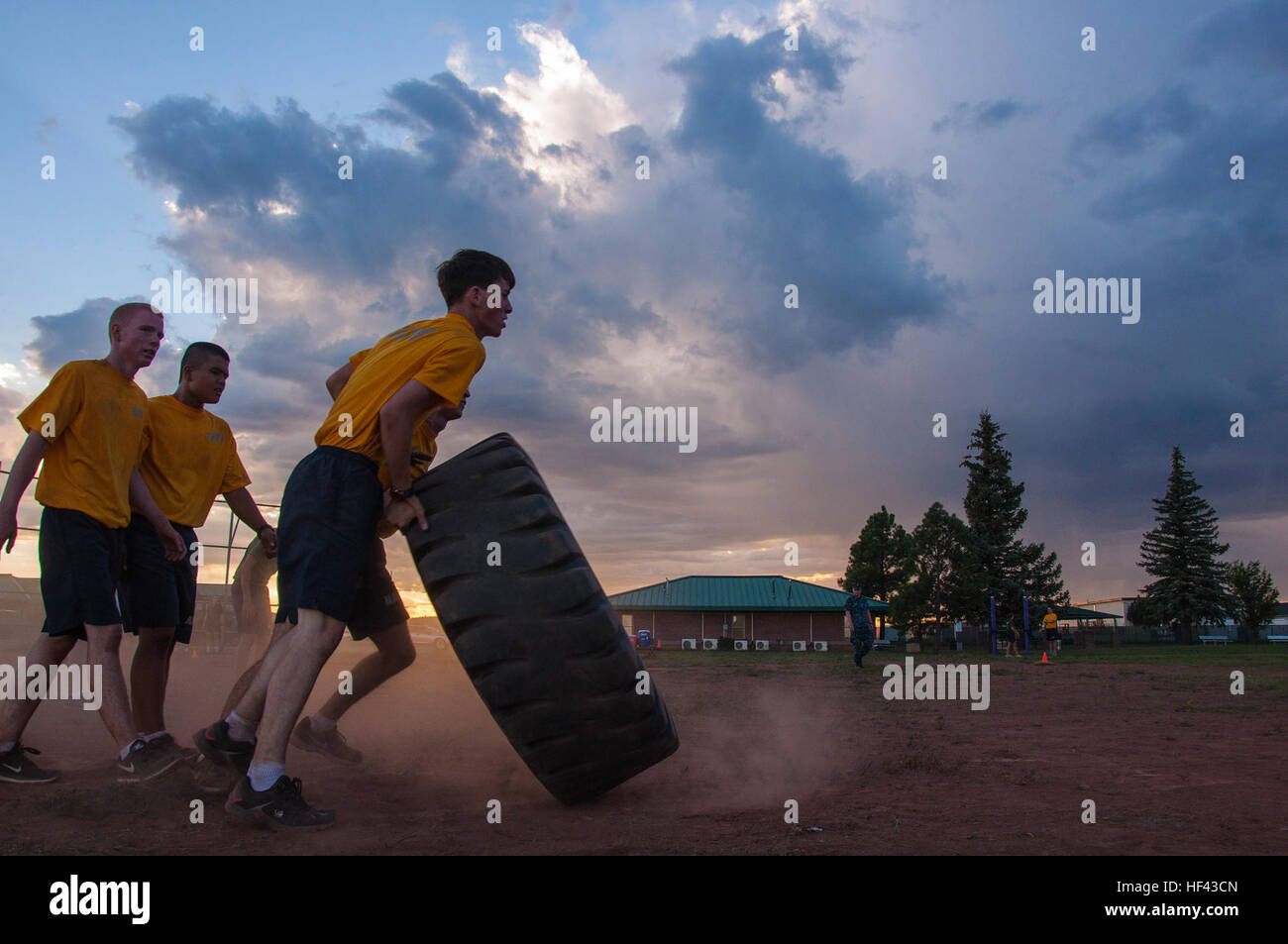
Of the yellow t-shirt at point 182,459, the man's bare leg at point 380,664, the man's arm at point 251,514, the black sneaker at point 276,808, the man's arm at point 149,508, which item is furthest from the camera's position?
the man's arm at point 251,514

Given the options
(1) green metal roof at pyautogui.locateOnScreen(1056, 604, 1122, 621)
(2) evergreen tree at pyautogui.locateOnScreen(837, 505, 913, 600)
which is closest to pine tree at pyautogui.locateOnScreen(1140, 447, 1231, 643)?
(1) green metal roof at pyautogui.locateOnScreen(1056, 604, 1122, 621)

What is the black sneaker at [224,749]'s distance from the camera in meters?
3.33

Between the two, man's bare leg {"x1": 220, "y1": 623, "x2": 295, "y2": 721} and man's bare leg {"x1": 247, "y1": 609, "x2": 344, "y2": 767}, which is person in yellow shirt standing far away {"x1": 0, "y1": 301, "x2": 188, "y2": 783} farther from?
man's bare leg {"x1": 247, "y1": 609, "x2": 344, "y2": 767}

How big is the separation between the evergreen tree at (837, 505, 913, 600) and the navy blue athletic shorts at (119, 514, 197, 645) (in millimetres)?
52559

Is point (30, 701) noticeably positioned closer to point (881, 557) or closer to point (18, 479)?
point (18, 479)

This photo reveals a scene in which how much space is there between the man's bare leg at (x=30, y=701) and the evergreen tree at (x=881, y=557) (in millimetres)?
52993

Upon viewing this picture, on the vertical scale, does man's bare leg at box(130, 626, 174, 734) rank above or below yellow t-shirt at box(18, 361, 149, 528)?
below

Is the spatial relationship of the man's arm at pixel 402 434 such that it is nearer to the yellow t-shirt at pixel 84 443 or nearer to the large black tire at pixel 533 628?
the large black tire at pixel 533 628

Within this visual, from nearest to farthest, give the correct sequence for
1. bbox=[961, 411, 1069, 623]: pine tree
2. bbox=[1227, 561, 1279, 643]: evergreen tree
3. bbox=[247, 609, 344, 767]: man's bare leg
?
bbox=[247, 609, 344, 767]: man's bare leg < bbox=[961, 411, 1069, 623]: pine tree < bbox=[1227, 561, 1279, 643]: evergreen tree

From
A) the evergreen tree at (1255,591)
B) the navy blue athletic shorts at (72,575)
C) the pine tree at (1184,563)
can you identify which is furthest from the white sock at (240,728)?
the evergreen tree at (1255,591)

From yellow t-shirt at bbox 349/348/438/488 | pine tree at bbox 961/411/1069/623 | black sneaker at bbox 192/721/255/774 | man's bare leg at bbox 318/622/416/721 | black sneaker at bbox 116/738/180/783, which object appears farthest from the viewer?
pine tree at bbox 961/411/1069/623

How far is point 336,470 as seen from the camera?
3047 mm

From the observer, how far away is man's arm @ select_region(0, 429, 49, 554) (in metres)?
3.39

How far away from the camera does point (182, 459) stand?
4.14 meters
